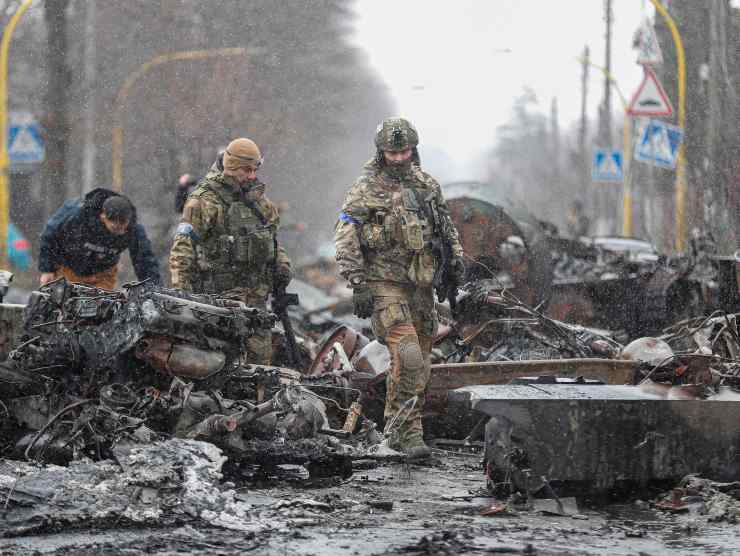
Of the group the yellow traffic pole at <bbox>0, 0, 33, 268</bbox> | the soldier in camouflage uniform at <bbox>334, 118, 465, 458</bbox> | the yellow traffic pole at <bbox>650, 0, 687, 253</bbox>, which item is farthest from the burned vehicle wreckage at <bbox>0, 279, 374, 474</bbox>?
the yellow traffic pole at <bbox>0, 0, 33, 268</bbox>

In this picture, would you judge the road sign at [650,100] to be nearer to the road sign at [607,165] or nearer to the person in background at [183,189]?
the road sign at [607,165]

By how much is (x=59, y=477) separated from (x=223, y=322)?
1337 mm

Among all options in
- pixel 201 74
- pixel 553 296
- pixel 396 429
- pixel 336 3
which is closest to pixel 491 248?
pixel 553 296

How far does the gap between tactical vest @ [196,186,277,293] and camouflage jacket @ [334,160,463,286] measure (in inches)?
33.3

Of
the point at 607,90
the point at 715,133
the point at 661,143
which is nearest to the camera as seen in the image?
the point at 715,133

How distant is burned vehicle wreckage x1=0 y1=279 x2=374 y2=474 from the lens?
19.9 ft

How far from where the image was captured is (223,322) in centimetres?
639

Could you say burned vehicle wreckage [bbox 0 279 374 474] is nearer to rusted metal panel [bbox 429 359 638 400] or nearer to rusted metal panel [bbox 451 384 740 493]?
rusted metal panel [bbox 451 384 740 493]

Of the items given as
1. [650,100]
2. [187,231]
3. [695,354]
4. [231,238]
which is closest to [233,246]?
[231,238]

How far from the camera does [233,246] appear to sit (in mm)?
8523

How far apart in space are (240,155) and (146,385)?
102 inches

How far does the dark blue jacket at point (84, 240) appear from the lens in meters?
8.87

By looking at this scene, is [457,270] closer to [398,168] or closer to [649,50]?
[398,168]

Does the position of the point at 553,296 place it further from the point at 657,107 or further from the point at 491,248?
the point at 657,107
